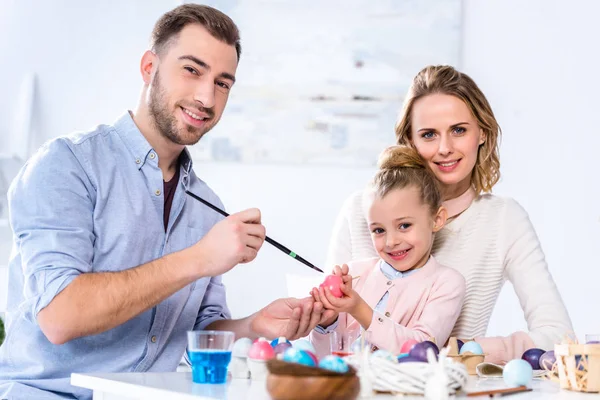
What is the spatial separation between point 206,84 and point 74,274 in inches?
24.4

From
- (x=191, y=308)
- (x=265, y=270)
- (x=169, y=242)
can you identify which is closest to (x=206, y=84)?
(x=169, y=242)

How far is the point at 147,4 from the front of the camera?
4.19m

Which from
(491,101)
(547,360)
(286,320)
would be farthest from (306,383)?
(491,101)

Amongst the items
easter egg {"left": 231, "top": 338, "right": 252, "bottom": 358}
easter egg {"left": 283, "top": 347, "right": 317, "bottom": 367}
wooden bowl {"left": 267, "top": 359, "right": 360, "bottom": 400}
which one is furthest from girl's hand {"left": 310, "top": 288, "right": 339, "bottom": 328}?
wooden bowl {"left": 267, "top": 359, "right": 360, "bottom": 400}

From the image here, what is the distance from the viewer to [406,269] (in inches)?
84.0

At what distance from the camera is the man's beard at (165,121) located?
1995 mm

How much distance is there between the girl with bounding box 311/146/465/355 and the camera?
2.03m

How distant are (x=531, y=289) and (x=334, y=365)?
54.4 inches

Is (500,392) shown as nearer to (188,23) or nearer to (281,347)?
(281,347)

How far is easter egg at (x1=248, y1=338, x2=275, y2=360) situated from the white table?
0.14ft

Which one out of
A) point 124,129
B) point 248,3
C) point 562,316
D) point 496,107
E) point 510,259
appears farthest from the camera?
point 248,3

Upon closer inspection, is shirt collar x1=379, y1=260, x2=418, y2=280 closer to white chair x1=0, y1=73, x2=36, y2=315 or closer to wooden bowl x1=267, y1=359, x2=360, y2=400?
wooden bowl x1=267, y1=359, x2=360, y2=400

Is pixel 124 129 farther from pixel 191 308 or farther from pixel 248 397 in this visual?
pixel 248 397

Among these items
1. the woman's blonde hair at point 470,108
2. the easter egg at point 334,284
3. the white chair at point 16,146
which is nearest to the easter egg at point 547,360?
the easter egg at point 334,284
